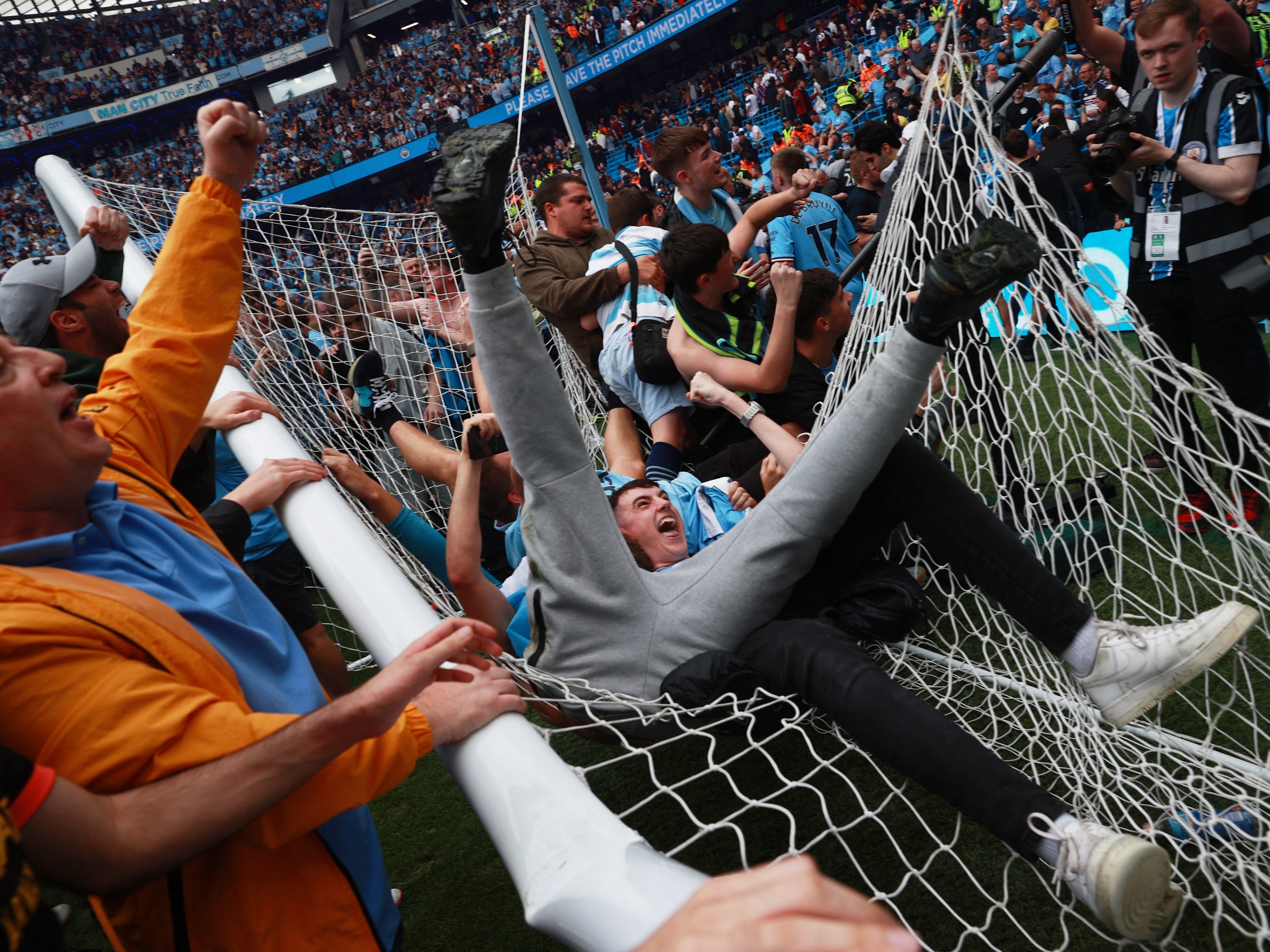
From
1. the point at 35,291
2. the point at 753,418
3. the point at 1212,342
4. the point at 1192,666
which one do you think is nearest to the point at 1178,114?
the point at 1212,342

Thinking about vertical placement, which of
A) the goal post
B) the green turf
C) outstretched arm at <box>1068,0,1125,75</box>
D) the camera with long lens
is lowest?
the green turf

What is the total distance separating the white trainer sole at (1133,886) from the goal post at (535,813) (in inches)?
26.9

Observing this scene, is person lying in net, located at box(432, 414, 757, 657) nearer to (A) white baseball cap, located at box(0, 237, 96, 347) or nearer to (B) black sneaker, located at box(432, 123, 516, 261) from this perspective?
(A) white baseball cap, located at box(0, 237, 96, 347)

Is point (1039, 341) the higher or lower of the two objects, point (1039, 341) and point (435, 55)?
the lower

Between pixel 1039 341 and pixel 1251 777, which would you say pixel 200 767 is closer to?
pixel 1251 777

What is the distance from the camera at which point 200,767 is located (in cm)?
85

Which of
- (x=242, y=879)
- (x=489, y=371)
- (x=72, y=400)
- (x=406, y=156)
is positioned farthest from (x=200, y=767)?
(x=406, y=156)

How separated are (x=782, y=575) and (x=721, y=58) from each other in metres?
22.2

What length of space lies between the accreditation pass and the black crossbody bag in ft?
5.39

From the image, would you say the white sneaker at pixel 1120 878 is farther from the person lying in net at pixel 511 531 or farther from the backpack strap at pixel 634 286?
the backpack strap at pixel 634 286

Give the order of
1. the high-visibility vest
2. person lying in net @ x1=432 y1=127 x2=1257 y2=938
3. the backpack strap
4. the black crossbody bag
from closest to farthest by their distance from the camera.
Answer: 1. person lying in net @ x1=432 y1=127 x2=1257 y2=938
2. the black crossbody bag
3. the backpack strap
4. the high-visibility vest

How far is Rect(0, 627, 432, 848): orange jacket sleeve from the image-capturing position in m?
0.82

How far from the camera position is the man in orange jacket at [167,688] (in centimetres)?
83

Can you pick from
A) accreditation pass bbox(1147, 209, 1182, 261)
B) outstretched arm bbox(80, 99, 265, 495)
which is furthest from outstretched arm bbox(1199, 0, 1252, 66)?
outstretched arm bbox(80, 99, 265, 495)
